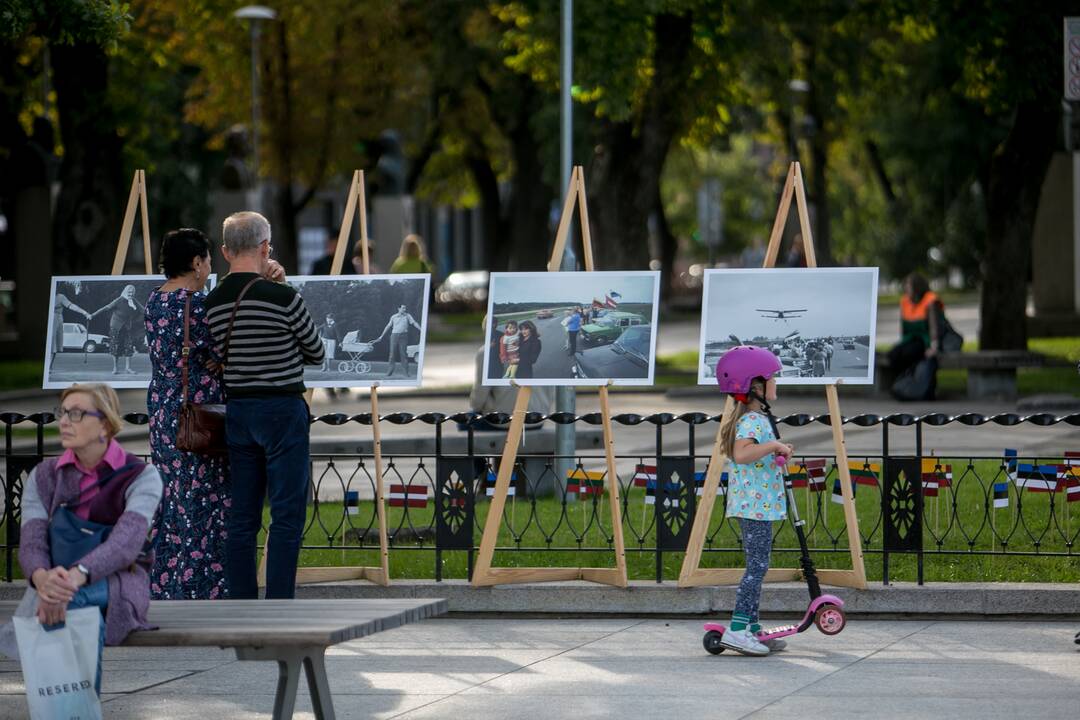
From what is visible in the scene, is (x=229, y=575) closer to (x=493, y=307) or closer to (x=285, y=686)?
(x=285, y=686)

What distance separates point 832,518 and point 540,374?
2.81 meters

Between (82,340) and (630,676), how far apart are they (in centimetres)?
405

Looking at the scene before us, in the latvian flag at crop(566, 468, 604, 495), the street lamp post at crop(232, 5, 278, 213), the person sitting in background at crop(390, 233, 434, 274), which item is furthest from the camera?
the street lamp post at crop(232, 5, 278, 213)

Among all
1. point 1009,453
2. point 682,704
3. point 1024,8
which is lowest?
point 682,704

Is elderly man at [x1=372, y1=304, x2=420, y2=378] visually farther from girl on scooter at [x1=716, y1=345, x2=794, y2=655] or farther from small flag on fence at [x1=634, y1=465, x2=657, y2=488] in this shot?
girl on scooter at [x1=716, y1=345, x2=794, y2=655]

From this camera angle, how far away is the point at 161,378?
864 centimetres

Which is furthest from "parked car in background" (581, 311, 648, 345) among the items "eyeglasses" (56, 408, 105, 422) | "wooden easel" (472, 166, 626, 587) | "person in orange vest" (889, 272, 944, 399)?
"person in orange vest" (889, 272, 944, 399)

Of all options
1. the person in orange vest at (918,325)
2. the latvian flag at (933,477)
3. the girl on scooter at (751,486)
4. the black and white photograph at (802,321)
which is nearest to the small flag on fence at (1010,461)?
the latvian flag at (933,477)

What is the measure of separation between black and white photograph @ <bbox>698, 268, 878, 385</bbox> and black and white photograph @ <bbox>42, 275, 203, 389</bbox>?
3103 mm

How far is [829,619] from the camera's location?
8617mm

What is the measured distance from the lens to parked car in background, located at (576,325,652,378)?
9.85 metres

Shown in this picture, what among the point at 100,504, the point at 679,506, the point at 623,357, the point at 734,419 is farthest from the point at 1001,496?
the point at 100,504

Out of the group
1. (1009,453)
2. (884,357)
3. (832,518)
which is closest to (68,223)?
(884,357)

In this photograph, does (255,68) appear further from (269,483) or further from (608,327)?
(269,483)
